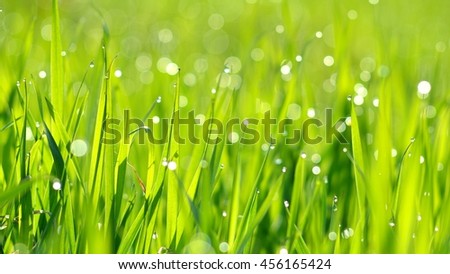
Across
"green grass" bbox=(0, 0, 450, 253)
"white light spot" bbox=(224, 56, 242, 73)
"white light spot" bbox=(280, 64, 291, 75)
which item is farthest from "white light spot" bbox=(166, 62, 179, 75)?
"white light spot" bbox=(280, 64, 291, 75)

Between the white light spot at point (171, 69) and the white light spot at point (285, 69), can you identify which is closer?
the white light spot at point (285, 69)

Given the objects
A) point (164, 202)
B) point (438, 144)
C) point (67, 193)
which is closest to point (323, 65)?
point (438, 144)

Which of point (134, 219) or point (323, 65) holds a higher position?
point (323, 65)

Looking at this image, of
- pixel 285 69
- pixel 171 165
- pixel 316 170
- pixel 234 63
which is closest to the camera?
pixel 171 165

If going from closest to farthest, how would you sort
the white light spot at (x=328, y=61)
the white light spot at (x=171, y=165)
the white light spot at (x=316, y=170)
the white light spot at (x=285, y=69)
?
the white light spot at (x=171, y=165) < the white light spot at (x=316, y=170) < the white light spot at (x=285, y=69) < the white light spot at (x=328, y=61)

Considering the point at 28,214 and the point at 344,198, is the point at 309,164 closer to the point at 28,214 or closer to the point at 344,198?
the point at 344,198

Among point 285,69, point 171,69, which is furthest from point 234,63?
point 285,69

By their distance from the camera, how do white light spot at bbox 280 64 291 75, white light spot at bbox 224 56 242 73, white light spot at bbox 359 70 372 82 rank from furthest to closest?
white light spot at bbox 224 56 242 73 < white light spot at bbox 359 70 372 82 < white light spot at bbox 280 64 291 75

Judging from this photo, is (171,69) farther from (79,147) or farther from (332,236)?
(332,236)

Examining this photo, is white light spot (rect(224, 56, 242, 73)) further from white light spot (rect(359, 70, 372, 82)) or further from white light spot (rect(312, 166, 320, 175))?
white light spot (rect(312, 166, 320, 175))

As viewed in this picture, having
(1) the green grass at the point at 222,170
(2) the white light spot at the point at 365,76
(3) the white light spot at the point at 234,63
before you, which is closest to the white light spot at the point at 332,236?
(1) the green grass at the point at 222,170

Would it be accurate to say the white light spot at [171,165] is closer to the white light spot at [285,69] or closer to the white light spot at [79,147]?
the white light spot at [79,147]
